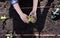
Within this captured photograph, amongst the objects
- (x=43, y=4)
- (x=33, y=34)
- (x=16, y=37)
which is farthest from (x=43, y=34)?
(x=43, y=4)

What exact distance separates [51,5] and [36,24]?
0.37 meters

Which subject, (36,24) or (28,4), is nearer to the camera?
(36,24)

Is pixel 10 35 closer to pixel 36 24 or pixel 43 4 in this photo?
pixel 36 24

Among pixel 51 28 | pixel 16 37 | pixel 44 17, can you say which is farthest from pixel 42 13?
pixel 16 37

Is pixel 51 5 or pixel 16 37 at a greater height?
pixel 51 5

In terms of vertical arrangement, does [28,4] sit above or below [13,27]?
above

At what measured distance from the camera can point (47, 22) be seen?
10.5ft

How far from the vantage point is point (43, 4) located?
3.43m

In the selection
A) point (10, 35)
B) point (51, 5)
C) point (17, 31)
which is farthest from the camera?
point (51, 5)

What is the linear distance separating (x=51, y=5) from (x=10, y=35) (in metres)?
0.77

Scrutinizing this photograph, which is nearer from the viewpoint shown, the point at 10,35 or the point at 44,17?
the point at 10,35

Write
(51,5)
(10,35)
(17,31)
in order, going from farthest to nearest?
1. (51,5)
2. (17,31)
3. (10,35)

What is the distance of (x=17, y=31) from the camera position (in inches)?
123

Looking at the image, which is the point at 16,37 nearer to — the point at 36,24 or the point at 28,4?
the point at 36,24
